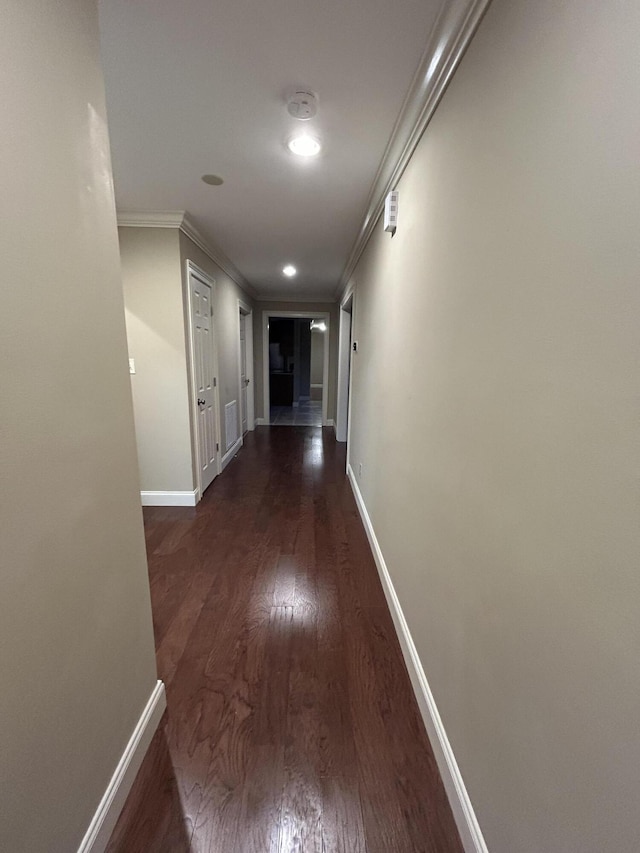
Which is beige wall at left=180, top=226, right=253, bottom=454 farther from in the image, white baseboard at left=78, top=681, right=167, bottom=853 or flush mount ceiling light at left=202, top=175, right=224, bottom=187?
white baseboard at left=78, top=681, right=167, bottom=853

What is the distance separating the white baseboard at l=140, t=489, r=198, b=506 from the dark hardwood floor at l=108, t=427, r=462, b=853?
0.53m

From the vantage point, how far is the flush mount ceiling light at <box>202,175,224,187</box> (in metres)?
1.99

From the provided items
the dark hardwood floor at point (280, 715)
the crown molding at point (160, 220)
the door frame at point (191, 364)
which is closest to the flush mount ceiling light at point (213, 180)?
the crown molding at point (160, 220)

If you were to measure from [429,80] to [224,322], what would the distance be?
10.5 ft

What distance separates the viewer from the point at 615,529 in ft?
1.69

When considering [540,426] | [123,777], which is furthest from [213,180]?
[123,777]

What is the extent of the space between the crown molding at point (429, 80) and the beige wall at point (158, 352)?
5.58 ft

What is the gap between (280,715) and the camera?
4.29ft

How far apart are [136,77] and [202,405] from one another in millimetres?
2334

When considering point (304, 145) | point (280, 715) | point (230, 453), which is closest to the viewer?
point (280, 715)

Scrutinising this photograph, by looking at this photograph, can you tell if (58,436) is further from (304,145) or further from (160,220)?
Answer: (160,220)

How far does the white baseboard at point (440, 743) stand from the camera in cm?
93

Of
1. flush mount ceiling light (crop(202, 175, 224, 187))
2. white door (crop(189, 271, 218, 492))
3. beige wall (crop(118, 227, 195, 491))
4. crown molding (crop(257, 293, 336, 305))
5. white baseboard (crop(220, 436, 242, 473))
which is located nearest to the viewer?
flush mount ceiling light (crop(202, 175, 224, 187))

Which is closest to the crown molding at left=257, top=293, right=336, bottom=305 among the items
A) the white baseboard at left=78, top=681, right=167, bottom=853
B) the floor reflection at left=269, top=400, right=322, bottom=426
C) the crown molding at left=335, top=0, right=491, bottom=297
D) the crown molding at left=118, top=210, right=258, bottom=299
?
the floor reflection at left=269, top=400, right=322, bottom=426
